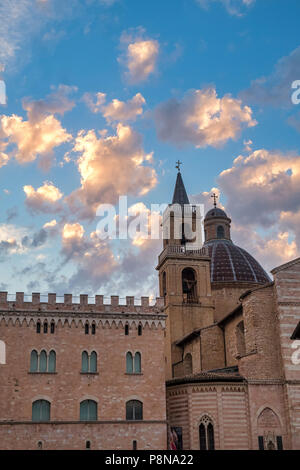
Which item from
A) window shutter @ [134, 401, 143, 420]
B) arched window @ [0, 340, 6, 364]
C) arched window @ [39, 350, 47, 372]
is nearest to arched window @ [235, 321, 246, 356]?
window shutter @ [134, 401, 143, 420]

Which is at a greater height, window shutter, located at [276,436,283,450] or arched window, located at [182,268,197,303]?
arched window, located at [182,268,197,303]

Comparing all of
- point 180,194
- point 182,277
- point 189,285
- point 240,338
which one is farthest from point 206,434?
point 180,194

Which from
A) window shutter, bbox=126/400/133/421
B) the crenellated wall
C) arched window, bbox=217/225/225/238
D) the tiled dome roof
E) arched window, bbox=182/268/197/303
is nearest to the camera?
A: the crenellated wall

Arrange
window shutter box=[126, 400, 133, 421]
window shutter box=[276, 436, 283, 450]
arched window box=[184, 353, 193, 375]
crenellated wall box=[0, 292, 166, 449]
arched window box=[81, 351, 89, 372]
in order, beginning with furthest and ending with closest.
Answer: arched window box=[184, 353, 193, 375] → arched window box=[81, 351, 89, 372] → window shutter box=[126, 400, 133, 421] → window shutter box=[276, 436, 283, 450] → crenellated wall box=[0, 292, 166, 449]

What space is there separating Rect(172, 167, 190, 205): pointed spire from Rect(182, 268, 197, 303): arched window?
24.9 feet

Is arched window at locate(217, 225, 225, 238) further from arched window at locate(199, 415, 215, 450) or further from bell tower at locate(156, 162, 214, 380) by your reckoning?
arched window at locate(199, 415, 215, 450)

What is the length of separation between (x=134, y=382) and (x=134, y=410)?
5.82 ft

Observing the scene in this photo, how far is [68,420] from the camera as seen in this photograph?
36.7 metres

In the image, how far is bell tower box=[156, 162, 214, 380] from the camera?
5503cm

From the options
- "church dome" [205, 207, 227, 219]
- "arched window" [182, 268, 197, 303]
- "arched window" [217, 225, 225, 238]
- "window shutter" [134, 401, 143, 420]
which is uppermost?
"church dome" [205, 207, 227, 219]

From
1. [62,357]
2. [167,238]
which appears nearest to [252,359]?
[62,357]

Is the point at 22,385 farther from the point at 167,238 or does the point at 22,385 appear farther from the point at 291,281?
the point at 167,238

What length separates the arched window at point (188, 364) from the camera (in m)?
52.7
